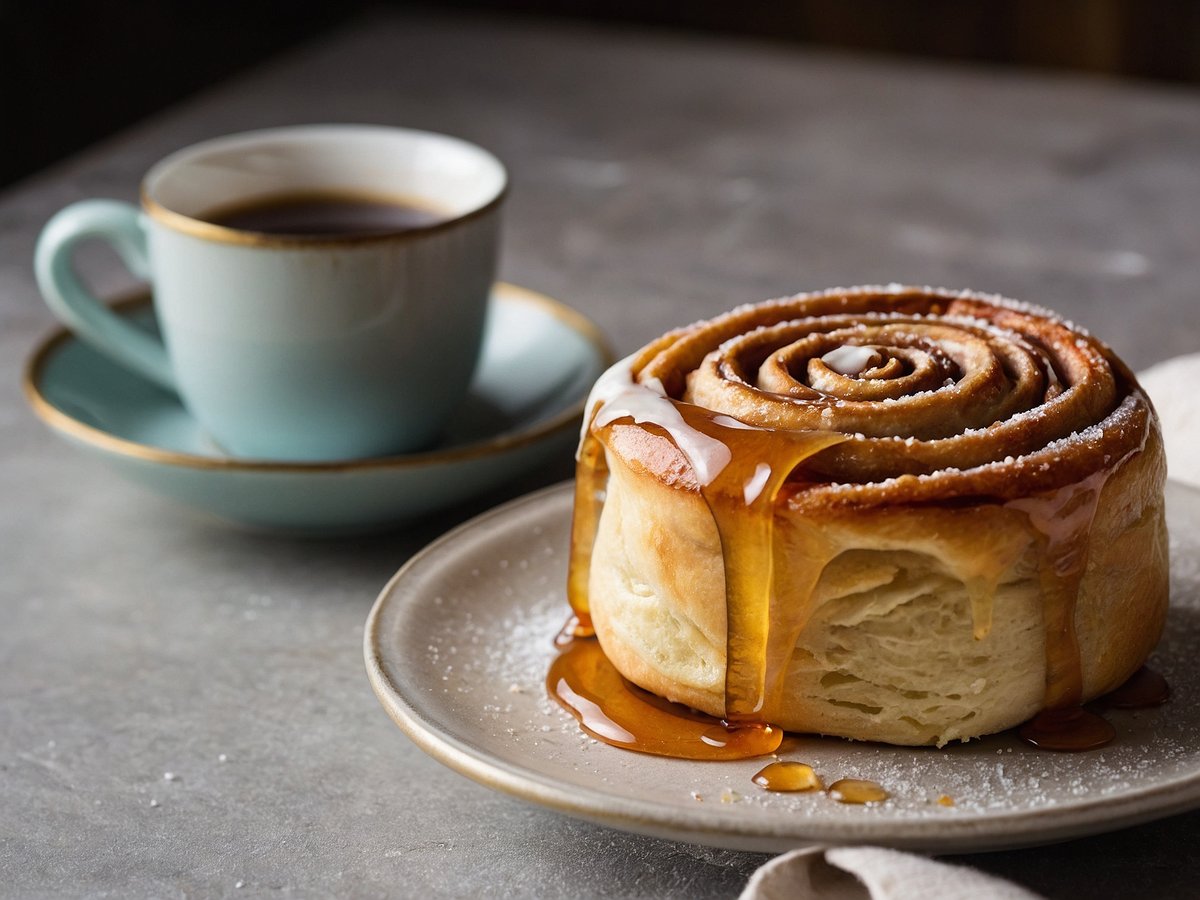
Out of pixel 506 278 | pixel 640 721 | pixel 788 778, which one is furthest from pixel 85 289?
pixel 788 778

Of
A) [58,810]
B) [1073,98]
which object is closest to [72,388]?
[58,810]

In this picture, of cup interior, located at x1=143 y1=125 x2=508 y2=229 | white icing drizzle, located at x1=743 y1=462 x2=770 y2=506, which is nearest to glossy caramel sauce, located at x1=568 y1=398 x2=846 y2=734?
white icing drizzle, located at x1=743 y1=462 x2=770 y2=506

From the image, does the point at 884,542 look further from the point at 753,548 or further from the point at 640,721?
the point at 640,721

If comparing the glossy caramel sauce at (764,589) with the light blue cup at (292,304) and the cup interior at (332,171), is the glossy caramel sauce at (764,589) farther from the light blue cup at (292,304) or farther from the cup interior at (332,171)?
the cup interior at (332,171)

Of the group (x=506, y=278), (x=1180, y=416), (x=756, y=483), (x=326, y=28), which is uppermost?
(x=756, y=483)

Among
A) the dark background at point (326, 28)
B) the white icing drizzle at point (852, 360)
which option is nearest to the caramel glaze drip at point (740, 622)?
the white icing drizzle at point (852, 360)

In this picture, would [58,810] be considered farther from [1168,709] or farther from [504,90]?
[504,90]
